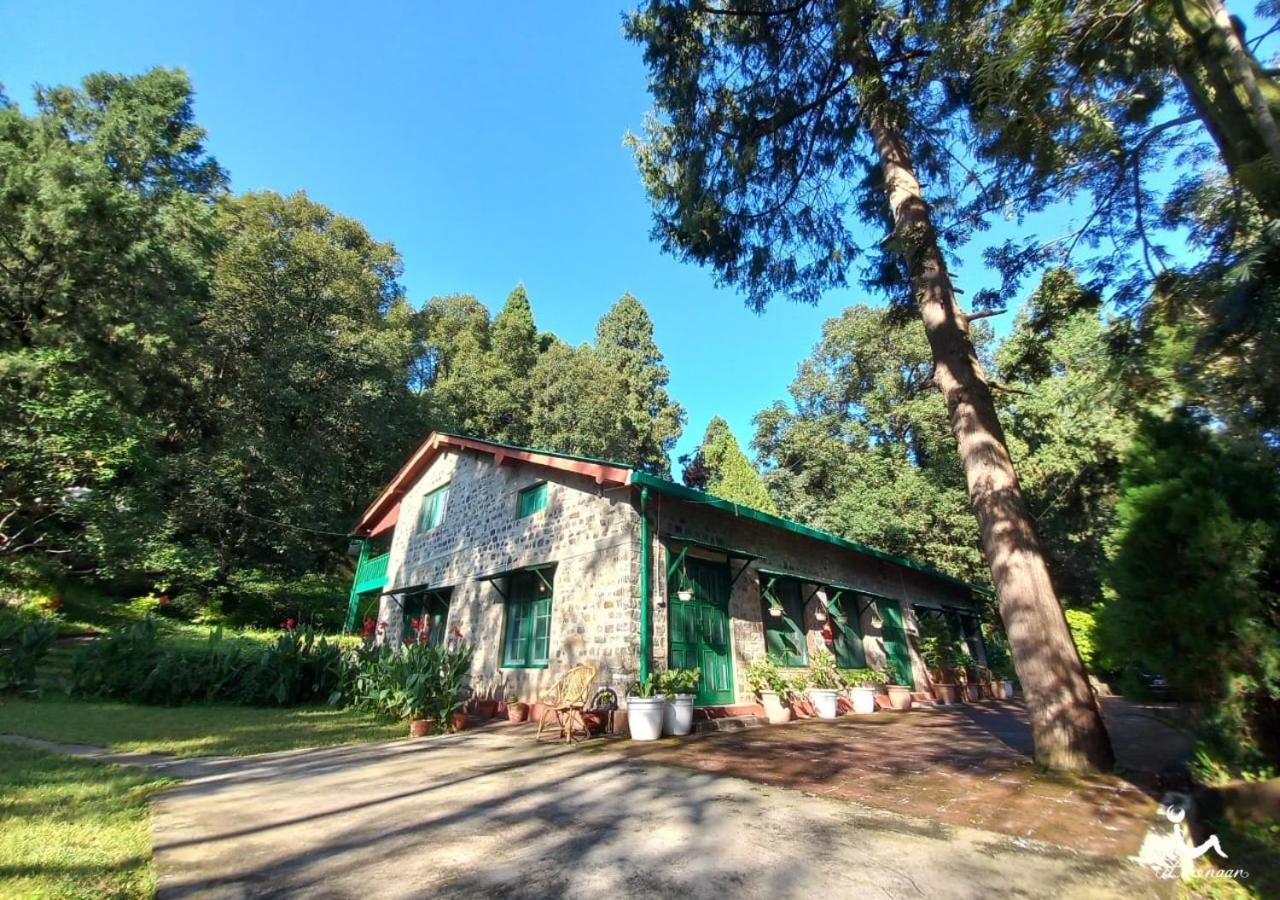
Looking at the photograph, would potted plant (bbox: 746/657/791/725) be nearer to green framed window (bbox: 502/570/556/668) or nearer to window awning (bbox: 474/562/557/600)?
green framed window (bbox: 502/570/556/668)

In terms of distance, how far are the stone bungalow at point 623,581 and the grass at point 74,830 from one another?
500 cm

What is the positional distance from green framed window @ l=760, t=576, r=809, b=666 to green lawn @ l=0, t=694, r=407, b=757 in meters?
5.79

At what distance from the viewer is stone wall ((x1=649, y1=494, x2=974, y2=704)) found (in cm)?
821

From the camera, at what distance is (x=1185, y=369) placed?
13.8ft

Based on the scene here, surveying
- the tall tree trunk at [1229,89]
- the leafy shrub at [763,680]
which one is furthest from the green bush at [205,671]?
the tall tree trunk at [1229,89]

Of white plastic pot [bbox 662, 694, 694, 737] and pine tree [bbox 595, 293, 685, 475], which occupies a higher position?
pine tree [bbox 595, 293, 685, 475]

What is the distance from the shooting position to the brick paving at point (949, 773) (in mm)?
3479

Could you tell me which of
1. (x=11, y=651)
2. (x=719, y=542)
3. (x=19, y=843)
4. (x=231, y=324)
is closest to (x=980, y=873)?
(x=19, y=843)

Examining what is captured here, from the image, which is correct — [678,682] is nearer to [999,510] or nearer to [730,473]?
[999,510]

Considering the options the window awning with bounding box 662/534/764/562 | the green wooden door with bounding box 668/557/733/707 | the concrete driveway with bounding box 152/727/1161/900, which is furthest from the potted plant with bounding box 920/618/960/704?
the concrete driveway with bounding box 152/727/1161/900

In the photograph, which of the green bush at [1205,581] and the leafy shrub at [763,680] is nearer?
the green bush at [1205,581]

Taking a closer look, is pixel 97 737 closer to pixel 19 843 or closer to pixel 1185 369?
pixel 19 843

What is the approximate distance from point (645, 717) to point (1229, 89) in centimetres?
765

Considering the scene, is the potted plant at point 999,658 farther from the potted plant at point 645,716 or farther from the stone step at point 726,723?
the potted plant at point 645,716
